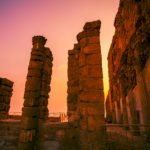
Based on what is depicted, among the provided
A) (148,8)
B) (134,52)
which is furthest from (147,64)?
(148,8)

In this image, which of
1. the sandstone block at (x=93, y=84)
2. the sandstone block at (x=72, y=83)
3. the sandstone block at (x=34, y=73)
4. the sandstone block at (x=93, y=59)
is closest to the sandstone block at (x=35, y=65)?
the sandstone block at (x=34, y=73)

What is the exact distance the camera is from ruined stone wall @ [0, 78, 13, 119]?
1102cm

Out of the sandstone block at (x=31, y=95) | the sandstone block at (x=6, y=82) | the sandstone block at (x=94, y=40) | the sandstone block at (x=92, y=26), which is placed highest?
the sandstone block at (x=92, y=26)

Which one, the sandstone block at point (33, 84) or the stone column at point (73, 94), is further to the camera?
the sandstone block at point (33, 84)

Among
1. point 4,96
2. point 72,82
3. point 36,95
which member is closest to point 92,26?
point 36,95

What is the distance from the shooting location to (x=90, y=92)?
5855 mm

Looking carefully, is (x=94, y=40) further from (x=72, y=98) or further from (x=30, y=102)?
(x=72, y=98)

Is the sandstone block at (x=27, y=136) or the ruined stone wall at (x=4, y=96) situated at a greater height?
the ruined stone wall at (x=4, y=96)

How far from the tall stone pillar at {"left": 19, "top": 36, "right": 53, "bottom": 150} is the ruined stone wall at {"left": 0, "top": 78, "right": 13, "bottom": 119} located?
370 cm

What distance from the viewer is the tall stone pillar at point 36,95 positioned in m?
7.53

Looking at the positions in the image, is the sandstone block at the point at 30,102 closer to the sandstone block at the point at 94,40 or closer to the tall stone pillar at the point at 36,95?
the tall stone pillar at the point at 36,95

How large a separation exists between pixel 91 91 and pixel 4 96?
7.62 metres

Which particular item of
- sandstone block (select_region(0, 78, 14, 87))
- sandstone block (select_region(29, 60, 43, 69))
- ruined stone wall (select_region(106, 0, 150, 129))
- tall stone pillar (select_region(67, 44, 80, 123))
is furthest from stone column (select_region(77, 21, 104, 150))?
→ sandstone block (select_region(0, 78, 14, 87))

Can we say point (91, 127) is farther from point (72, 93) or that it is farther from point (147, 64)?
point (147, 64)
